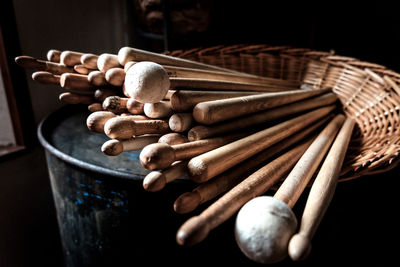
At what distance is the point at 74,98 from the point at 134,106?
0.23m

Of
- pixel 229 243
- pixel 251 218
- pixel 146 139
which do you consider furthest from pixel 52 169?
pixel 251 218

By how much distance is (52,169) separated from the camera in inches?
31.5

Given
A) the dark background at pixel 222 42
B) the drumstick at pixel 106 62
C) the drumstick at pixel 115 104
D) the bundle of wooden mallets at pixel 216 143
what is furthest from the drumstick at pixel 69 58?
the dark background at pixel 222 42

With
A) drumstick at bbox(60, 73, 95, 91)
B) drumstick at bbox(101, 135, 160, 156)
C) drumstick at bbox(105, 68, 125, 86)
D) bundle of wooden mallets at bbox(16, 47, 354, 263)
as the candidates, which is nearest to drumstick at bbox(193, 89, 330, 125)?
bundle of wooden mallets at bbox(16, 47, 354, 263)

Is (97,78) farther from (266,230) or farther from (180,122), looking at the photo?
(266,230)

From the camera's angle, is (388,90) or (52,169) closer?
(52,169)

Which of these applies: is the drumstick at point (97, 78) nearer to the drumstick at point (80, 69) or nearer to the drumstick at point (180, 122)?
the drumstick at point (80, 69)

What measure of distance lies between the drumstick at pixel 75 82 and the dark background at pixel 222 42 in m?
0.48

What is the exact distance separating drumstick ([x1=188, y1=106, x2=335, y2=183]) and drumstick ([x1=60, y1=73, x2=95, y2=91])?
1.29 ft

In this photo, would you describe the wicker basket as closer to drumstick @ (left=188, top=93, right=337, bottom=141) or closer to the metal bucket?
drumstick @ (left=188, top=93, right=337, bottom=141)

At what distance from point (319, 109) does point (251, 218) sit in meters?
0.69

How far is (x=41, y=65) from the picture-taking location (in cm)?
72

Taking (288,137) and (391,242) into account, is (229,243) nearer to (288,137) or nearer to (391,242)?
(288,137)

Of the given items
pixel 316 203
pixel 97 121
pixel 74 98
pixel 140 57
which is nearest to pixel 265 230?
pixel 316 203
